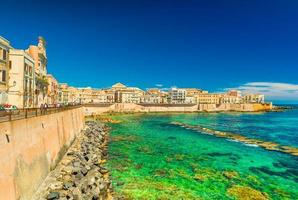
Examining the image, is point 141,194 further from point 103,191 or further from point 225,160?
point 225,160

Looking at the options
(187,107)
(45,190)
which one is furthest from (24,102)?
(187,107)

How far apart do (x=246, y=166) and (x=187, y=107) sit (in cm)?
11265

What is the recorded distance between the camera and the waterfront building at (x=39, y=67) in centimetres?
4647

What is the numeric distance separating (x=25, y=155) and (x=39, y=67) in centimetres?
3996

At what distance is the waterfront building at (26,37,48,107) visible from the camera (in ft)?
152

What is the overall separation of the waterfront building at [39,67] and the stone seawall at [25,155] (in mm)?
27783

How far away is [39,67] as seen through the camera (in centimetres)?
5034

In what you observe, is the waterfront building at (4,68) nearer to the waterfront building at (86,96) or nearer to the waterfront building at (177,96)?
the waterfront building at (86,96)

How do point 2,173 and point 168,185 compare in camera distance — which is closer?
point 2,173

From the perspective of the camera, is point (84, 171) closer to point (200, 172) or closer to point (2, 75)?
point (200, 172)

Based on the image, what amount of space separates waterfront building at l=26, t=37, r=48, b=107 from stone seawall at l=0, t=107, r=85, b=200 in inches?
1094

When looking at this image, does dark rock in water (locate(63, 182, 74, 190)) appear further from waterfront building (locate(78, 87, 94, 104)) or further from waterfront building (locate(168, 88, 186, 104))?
waterfront building (locate(168, 88, 186, 104))

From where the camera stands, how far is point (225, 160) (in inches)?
1124

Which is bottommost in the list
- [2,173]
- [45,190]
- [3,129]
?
[45,190]
